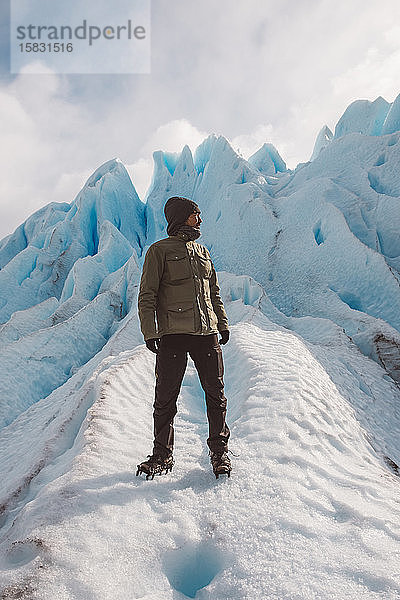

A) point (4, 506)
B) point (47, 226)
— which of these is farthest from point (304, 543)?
point (47, 226)

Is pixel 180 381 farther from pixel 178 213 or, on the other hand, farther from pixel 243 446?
pixel 178 213

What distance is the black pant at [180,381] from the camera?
7.63ft

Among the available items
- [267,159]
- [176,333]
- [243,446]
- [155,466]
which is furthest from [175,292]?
[267,159]

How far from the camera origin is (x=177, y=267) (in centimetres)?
241

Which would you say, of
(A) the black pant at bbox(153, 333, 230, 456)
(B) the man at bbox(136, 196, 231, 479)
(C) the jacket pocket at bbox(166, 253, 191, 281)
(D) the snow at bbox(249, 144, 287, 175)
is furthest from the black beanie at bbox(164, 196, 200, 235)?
(D) the snow at bbox(249, 144, 287, 175)

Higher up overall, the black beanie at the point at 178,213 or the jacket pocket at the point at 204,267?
the black beanie at the point at 178,213

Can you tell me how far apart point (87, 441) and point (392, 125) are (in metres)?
18.7

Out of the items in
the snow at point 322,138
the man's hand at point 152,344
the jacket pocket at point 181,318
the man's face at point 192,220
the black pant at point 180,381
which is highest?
the snow at point 322,138

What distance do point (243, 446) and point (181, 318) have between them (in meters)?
1.15

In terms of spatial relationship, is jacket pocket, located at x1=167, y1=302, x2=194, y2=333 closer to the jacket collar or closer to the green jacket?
the green jacket

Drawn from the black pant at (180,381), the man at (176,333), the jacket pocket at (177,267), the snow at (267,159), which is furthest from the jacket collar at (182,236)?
the snow at (267,159)

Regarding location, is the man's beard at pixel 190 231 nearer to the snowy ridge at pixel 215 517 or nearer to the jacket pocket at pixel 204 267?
the jacket pocket at pixel 204 267

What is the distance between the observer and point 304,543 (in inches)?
70.6

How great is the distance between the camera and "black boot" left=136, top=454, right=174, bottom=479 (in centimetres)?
231
